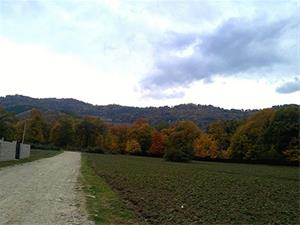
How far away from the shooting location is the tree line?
8038 centimetres

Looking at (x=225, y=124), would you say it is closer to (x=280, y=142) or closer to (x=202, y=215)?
(x=280, y=142)

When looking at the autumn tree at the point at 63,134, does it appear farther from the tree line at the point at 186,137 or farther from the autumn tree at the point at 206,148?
the autumn tree at the point at 206,148

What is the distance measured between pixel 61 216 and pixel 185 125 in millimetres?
106288

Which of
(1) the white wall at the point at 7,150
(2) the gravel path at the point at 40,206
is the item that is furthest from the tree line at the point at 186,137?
(2) the gravel path at the point at 40,206

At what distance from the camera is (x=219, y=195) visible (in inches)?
750

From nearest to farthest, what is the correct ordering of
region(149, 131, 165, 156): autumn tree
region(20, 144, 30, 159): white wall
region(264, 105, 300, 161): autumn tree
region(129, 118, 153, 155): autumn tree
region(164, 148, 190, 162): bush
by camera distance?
region(20, 144, 30, 159): white wall
region(264, 105, 300, 161): autumn tree
region(164, 148, 190, 162): bush
region(149, 131, 165, 156): autumn tree
region(129, 118, 153, 155): autumn tree

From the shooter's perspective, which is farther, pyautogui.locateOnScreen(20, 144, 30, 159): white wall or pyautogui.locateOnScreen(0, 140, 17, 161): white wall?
pyautogui.locateOnScreen(20, 144, 30, 159): white wall

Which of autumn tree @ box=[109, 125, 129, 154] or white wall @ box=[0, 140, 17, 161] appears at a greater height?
autumn tree @ box=[109, 125, 129, 154]

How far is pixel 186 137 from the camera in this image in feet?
366

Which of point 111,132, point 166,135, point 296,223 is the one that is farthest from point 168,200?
point 111,132

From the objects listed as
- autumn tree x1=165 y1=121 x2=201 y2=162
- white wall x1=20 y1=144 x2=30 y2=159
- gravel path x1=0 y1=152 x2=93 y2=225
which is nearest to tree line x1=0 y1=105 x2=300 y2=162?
autumn tree x1=165 y1=121 x2=201 y2=162

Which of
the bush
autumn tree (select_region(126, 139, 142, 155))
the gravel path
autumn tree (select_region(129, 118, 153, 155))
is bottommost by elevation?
the gravel path

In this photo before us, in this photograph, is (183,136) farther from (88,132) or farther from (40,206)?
(40,206)

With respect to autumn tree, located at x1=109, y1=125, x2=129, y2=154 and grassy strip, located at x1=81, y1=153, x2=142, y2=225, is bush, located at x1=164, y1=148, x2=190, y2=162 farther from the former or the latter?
grassy strip, located at x1=81, y1=153, x2=142, y2=225
